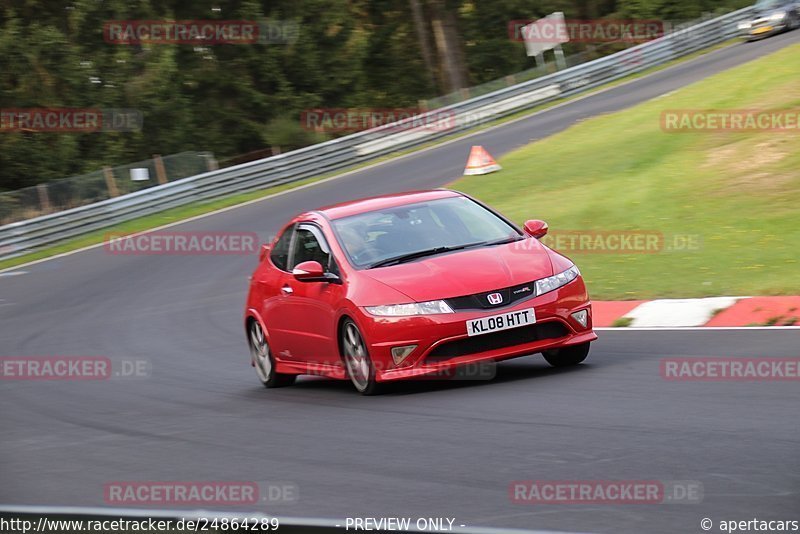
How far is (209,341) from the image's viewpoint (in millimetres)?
14156

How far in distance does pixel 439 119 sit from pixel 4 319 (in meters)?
17.4

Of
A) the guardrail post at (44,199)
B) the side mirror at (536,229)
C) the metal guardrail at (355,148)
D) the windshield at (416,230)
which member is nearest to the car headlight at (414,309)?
the windshield at (416,230)

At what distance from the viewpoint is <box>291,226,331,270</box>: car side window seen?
9883mm

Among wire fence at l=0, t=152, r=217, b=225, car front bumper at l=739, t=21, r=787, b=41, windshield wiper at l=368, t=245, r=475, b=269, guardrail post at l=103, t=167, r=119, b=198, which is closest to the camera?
windshield wiper at l=368, t=245, r=475, b=269

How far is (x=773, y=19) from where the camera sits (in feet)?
121

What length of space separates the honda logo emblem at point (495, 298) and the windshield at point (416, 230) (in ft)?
2.65

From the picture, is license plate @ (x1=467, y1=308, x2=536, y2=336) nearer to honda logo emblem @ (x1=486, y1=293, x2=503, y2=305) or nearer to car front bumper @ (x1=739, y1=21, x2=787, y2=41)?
honda logo emblem @ (x1=486, y1=293, x2=503, y2=305)


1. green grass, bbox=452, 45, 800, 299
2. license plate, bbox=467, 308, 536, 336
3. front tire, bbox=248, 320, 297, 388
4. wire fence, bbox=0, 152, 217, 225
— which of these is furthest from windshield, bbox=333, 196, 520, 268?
wire fence, bbox=0, 152, 217, 225

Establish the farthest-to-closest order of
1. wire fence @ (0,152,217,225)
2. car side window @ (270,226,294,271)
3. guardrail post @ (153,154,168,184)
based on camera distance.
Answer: guardrail post @ (153,154,168,184), wire fence @ (0,152,217,225), car side window @ (270,226,294,271)

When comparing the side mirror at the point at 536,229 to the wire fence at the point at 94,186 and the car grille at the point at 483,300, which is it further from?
the wire fence at the point at 94,186

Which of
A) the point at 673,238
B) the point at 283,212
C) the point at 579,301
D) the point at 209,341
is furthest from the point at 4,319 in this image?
the point at 579,301

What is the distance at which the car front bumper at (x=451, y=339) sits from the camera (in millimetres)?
8688

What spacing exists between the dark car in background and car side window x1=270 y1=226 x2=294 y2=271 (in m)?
29.3

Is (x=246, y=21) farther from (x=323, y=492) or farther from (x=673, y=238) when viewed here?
(x=323, y=492)
